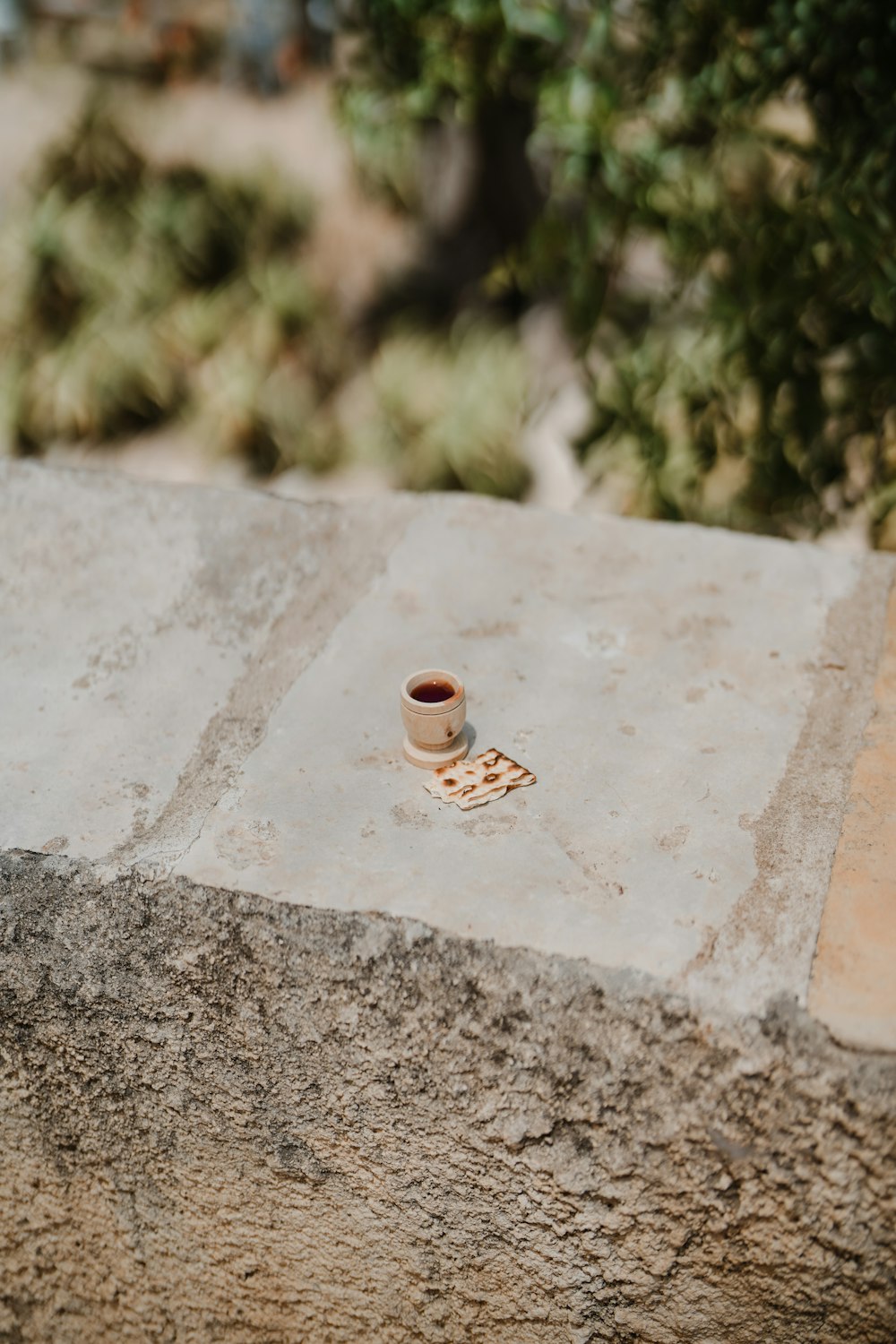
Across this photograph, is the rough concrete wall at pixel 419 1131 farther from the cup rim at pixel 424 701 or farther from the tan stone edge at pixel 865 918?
the cup rim at pixel 424 701

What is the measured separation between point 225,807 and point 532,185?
4635 millimetres

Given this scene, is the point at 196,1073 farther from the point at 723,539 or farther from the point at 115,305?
the point at 115,305

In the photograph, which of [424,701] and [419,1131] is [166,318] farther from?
[419,1131]

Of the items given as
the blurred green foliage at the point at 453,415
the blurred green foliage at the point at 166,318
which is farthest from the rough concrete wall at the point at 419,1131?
the blurred green foliage at the point at 166,318

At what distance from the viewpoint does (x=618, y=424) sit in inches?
105

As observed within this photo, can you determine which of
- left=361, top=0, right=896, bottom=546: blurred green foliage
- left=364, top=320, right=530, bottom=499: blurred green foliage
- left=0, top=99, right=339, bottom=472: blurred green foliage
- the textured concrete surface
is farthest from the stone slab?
left=0, top=99, right=339, bottom=472: blurred green foliage

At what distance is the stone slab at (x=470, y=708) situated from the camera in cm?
117

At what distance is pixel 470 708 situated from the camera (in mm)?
1426

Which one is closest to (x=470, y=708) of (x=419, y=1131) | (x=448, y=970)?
(x=448, y=970)

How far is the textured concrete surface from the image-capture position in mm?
1091

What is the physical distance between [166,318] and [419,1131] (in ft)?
14.1

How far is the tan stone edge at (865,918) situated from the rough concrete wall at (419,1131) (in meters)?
0.04

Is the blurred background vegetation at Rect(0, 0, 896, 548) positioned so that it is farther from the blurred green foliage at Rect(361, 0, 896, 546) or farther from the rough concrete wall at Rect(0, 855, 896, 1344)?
the rough concrete wall at Rect(0, 855, 896, 1344)

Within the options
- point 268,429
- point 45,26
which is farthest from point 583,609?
point 45,26
